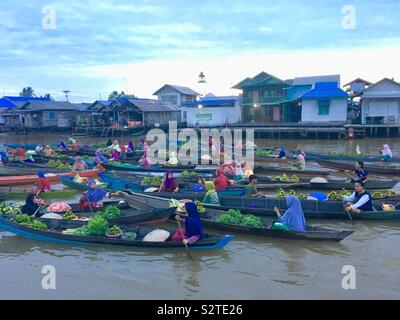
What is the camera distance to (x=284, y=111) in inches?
1580

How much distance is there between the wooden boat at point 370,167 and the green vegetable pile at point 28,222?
45.8 feet

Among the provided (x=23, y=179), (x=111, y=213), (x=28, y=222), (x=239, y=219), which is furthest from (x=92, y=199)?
(x=23, y=179)

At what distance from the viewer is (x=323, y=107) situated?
3669 centimetres

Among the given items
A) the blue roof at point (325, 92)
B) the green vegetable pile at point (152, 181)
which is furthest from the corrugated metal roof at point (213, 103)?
the green vegetable pile at point (152, 181)

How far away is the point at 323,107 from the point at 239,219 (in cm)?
2993

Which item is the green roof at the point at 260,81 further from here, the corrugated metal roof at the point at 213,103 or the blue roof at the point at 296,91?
the corrugated metal roof at the point at 213,103

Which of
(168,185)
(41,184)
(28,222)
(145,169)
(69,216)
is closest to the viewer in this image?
(28,222)

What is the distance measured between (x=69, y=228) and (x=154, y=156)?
1420 centimetres

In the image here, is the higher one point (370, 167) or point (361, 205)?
point (370, 167)

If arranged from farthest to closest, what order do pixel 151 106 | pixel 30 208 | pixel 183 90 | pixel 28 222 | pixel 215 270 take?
pixel 183 90 → pixel 151 106 → pixel 30 208 → pixel 28 222 → pixel 215 270

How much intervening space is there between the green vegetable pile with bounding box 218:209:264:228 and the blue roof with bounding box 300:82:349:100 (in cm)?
2880

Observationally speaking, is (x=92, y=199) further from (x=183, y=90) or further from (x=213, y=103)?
(x=183, y=90)

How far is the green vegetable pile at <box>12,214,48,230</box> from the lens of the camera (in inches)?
356

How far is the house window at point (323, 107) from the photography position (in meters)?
36.4
